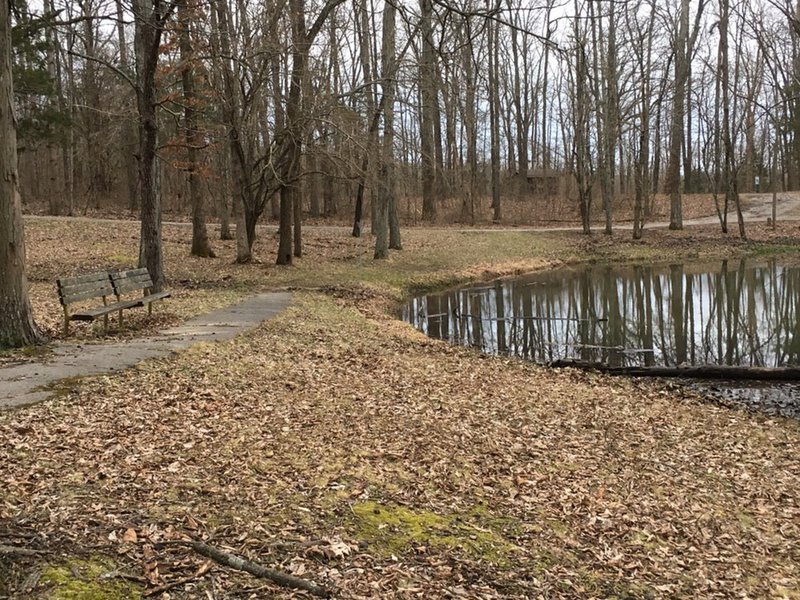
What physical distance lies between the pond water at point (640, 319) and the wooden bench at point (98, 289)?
598cm

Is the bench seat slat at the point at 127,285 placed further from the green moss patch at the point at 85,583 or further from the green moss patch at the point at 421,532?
the green moss patch at the point at 85,583

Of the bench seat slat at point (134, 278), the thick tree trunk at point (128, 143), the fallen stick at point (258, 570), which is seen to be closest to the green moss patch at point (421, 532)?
the fallen stick at point (258, 570)

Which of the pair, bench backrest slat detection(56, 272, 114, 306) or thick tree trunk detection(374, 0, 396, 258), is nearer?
bench backrest slat detection(56, 272, 114, 306)

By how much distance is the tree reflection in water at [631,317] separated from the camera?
40.8 ft

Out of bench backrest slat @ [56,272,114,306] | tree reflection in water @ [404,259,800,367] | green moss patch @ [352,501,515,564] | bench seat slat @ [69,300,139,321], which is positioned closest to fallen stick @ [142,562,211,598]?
green moss patch @ [352,501,515,564]

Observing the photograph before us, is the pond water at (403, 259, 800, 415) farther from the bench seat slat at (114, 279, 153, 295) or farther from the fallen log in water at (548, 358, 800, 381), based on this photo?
the bench seat slat at (114, 279, 153, 295)

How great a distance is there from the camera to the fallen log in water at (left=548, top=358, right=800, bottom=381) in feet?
33.8

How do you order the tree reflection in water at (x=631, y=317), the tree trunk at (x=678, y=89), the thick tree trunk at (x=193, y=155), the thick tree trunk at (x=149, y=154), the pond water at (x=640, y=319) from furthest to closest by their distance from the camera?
1. the tree trunk at (x=678, y=89)
2. the thick tree trunk at (x=193, y=155)
3. the tree reflection in water at (x=631, y=317)
4. the thick tree trunk at (x=149, y=154)
5. the pond water at (x=640, y=319)

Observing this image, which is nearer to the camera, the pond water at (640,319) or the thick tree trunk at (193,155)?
the pond water at (640,319)

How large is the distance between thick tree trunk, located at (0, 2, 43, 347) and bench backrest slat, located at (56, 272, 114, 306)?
0.76 metres

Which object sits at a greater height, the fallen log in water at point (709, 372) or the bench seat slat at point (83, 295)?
the bench seat slat at point (83, 295)

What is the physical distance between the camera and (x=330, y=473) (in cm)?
490

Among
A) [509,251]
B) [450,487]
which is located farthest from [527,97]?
[450,487]

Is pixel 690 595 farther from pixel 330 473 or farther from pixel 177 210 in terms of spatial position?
pixel 177 210
